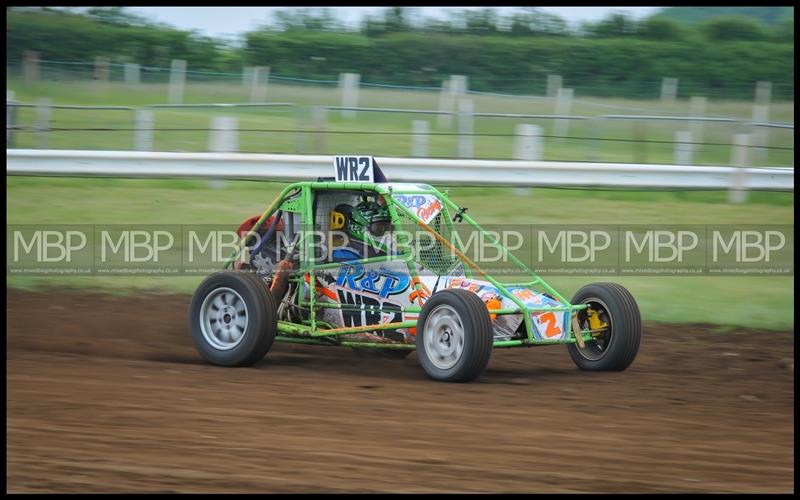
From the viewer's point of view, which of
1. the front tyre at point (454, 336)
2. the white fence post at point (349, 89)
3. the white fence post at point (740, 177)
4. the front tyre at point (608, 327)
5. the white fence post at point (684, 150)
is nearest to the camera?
the front tyre at point (454, 336)

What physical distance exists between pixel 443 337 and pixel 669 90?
535 inches

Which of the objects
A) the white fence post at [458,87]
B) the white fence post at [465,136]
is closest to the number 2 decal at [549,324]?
the white fence post at [465,136]

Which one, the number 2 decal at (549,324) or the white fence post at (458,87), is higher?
the white fence post at (458,87)

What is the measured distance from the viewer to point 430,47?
23.7 metres

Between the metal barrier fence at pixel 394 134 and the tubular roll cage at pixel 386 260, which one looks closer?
the tubular roll cage at pixel 386 260

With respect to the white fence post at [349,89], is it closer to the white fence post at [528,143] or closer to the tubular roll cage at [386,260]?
the white fence post at [528,143]

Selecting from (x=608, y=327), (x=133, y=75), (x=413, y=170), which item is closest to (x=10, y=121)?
(x=133, y=75)

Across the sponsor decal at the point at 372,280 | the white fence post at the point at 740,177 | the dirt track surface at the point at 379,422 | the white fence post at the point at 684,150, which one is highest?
the white fence post at the point at 684,150

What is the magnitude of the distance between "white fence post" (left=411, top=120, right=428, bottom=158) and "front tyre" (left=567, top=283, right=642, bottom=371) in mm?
8262

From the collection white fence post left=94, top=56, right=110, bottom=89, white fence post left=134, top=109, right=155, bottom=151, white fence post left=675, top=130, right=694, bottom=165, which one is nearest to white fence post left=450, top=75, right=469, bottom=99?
white fence post left=675, top=130, right=694, bottom=165

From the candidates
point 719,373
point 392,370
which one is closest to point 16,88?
point 392,370

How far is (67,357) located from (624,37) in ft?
59.9

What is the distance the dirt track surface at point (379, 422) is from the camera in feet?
17.3

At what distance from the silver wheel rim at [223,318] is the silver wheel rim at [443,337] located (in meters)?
1.54
